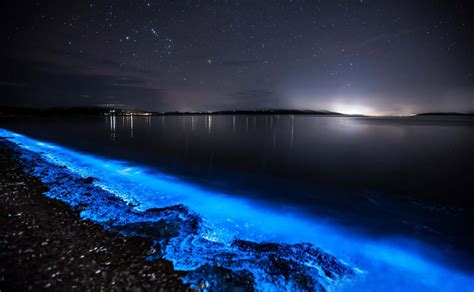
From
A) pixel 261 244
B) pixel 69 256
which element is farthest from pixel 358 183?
pixel 69 256

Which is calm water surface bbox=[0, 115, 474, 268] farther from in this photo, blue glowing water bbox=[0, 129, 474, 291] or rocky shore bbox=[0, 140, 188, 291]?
rocky shore bbox=[0, 140, 188, 291]

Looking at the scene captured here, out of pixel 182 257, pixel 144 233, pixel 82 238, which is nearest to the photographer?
pixel 182 257

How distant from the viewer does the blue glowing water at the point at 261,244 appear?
4.14 metres

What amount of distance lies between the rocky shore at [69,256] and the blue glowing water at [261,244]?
0.33 meters

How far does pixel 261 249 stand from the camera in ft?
16.1

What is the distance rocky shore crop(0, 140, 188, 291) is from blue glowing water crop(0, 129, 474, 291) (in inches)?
13.1

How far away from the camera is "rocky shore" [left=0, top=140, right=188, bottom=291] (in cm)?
346

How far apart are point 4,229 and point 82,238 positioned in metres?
1.71

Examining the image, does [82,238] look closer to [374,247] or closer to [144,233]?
[144,233]

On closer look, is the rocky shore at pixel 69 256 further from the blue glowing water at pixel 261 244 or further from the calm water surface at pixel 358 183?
the calm water surface at pixel 358 183

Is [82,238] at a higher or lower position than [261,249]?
higher

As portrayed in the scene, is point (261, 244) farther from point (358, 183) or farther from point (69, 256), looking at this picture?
→ point (358, 183)

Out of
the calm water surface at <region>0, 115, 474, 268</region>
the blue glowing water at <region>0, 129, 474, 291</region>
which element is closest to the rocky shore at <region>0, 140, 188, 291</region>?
the blue glowing water at <region>0, 129, 474, 291</region>

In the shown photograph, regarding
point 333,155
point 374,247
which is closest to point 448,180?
point 333,155
